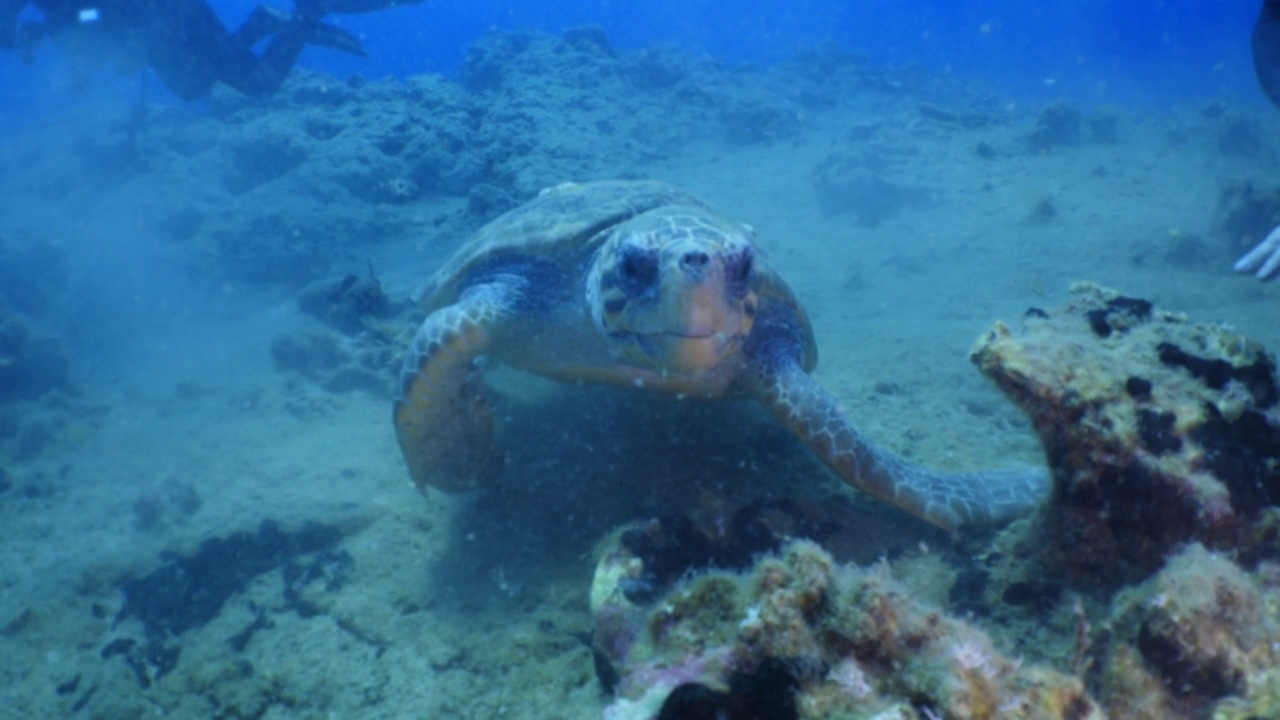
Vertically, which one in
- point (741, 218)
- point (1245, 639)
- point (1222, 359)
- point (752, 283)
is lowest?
point (741, 218)

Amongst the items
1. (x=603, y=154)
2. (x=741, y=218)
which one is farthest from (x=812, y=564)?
(x=603, y=154)

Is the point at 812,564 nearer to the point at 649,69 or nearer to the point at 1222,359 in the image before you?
the point at 1222,359

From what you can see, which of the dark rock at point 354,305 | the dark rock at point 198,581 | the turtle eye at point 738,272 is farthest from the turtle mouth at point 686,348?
the dark rock at point 354,305

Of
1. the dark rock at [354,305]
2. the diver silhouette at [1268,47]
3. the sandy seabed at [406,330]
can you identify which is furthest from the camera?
the dark rock at [354,305]

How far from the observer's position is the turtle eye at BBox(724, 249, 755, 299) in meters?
2.94

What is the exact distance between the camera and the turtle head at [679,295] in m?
2.82

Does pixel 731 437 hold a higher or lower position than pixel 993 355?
lower

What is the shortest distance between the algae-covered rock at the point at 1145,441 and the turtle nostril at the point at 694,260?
116cm

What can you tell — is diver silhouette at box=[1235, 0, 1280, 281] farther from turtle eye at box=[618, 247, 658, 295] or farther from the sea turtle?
turtle eye at box=[618, 247, 658, 295]

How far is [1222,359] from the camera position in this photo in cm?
210

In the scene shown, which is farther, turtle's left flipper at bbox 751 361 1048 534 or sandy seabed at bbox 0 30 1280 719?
sandy seabed at bbox 0 30 1280 719

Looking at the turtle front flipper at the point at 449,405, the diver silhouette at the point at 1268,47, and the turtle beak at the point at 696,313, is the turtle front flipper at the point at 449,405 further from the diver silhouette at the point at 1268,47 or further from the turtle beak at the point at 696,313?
the diver silhouette at the point at 1268,47

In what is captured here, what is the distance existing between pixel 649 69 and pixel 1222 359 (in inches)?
741

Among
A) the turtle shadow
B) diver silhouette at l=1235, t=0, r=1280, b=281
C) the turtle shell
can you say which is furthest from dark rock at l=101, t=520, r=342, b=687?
diver silhouette at l=1235, t=0, r=1280, b=281
